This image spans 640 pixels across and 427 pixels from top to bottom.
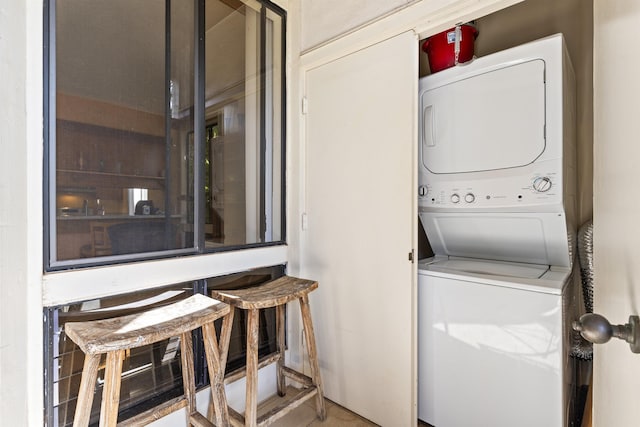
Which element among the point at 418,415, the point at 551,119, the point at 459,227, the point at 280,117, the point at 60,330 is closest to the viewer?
the point at 60,330

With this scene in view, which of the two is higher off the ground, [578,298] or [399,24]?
[399,24]

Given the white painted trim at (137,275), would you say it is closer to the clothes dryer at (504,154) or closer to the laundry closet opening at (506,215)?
the laundry closet opening at (506,215)

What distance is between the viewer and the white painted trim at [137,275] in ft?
3.89

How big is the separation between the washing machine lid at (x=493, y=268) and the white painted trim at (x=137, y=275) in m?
1.09

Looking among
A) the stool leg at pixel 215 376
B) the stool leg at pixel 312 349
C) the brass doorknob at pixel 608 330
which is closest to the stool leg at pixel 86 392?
the stool leg at pixel 215 376

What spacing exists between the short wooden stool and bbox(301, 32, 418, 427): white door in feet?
2.30

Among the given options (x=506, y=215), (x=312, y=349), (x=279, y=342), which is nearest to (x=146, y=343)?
(x=312, y=349)

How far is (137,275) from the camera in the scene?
1380 millimetres

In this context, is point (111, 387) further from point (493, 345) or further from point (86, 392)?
point (493, 345)

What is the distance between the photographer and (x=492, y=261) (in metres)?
1.84

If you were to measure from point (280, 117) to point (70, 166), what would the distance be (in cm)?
121

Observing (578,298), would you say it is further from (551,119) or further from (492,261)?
(551,119)

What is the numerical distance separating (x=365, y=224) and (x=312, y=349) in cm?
74

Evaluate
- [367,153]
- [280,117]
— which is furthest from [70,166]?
[367,153]
